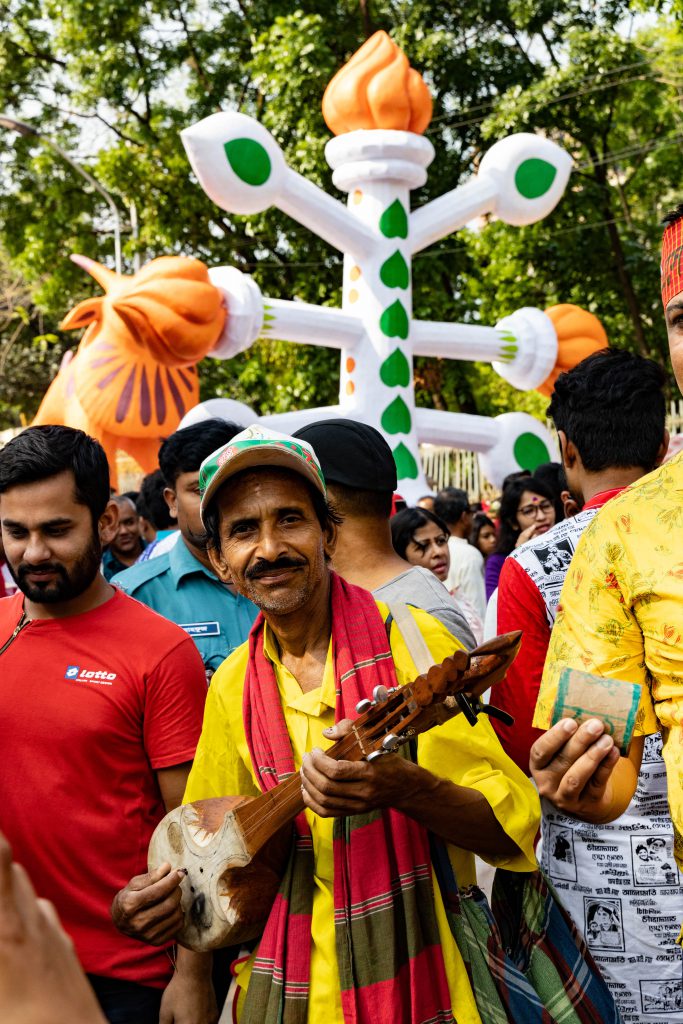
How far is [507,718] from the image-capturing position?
1.71 metres

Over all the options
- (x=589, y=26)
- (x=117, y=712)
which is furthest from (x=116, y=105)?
(x=117, y=712)

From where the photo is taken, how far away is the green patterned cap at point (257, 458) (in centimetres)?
209

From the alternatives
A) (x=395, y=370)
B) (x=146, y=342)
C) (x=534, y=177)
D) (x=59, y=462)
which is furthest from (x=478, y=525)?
(x=59, y=462)

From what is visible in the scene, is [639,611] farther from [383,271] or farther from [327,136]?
[327,136]

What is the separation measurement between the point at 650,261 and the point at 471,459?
4105mm

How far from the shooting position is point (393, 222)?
8523 mm

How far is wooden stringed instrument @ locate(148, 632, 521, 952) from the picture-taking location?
166 centimetres

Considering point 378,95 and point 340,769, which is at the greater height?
point 378,95

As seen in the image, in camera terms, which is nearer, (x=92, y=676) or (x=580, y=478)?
(x=92, y=676)

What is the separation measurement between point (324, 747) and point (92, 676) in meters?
0.62

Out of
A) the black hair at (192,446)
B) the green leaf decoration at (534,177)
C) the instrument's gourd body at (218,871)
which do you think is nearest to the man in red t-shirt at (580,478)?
the instrument's gourd body at (218,871)

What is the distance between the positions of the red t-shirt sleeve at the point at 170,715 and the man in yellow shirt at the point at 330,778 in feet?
0.47

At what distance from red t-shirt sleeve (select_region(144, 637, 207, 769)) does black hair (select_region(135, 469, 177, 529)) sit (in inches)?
94.5

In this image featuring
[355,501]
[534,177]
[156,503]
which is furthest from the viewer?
[534,177]
